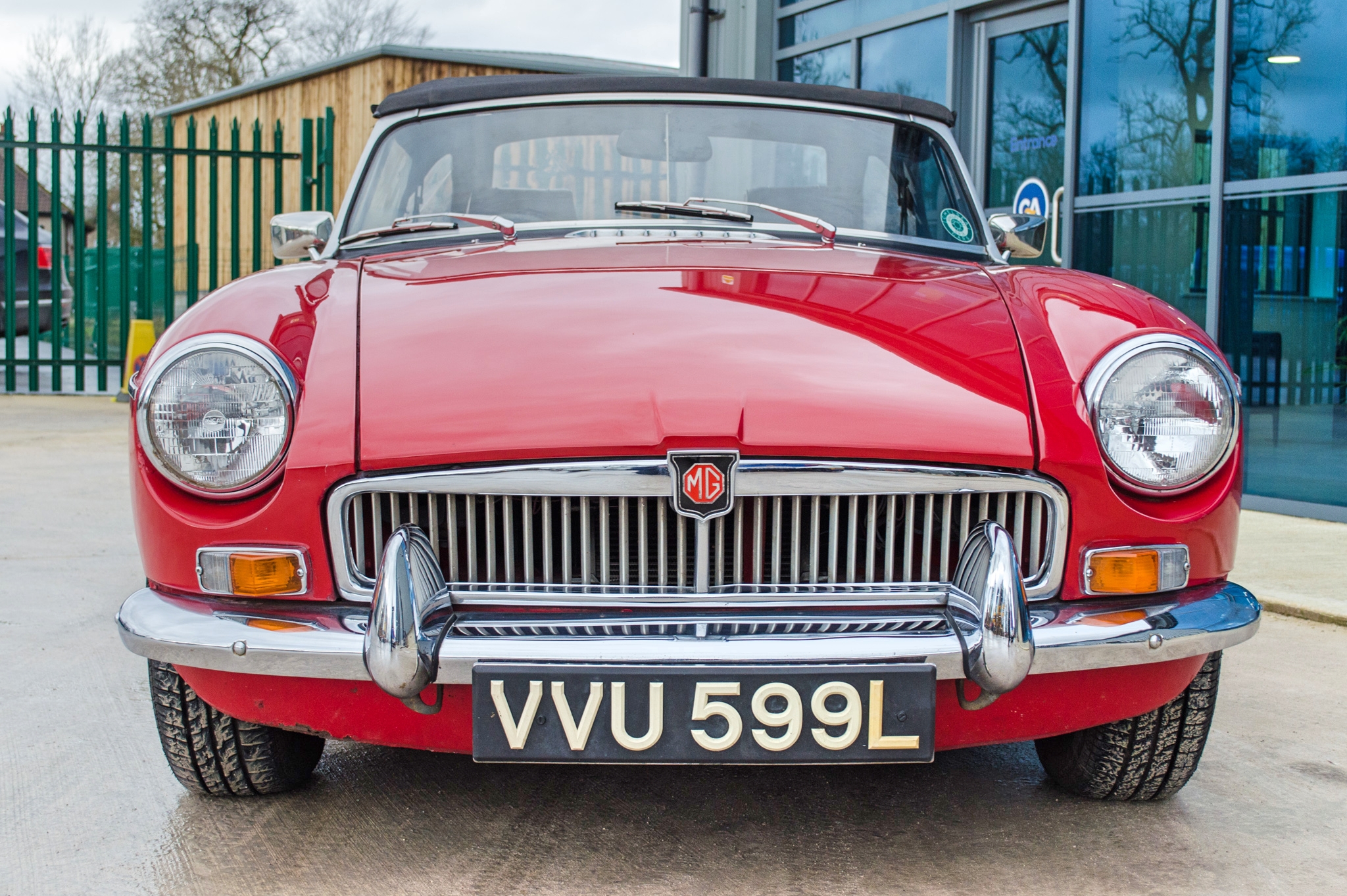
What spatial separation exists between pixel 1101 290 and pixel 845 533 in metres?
0.75

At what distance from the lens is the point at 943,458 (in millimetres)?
1916

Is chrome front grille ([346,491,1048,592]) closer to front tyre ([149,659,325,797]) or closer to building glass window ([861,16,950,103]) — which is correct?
front tyre ([149,659,325,797])

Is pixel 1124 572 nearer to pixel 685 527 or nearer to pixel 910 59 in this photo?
pixel 685 527

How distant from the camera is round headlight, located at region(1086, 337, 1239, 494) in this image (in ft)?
6.66

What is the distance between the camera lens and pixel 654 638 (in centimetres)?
183

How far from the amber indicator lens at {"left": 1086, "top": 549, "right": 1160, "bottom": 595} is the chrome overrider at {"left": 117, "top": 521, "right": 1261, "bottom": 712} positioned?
0.08 ft

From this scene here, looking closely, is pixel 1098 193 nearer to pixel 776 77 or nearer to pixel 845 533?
pixel 776 77

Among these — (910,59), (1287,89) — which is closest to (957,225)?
(1287,89)

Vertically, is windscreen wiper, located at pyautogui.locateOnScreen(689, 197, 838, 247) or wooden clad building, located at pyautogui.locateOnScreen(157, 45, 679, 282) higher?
wooden clad building, located at pyautogui.locateOnScreen(157, 45, 679, 282)

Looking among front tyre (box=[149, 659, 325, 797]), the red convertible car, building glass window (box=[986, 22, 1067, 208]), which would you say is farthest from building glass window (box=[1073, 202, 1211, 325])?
front tyre (box=[149, 659, 325, 797])

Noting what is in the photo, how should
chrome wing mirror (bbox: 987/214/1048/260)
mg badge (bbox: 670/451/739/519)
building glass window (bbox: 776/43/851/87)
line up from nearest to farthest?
mg badge (bbox: 670/451/739/519), chrome wing mirror (bbox: 987/214/1048/260), building glass window (bbox: 776/43/851/87)

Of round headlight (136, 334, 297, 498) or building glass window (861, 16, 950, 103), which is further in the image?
building glass window (861, 16, 950, 103)

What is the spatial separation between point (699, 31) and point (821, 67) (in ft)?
3.93

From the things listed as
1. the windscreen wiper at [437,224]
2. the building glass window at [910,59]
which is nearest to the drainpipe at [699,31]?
the building glass window at [910,59]
